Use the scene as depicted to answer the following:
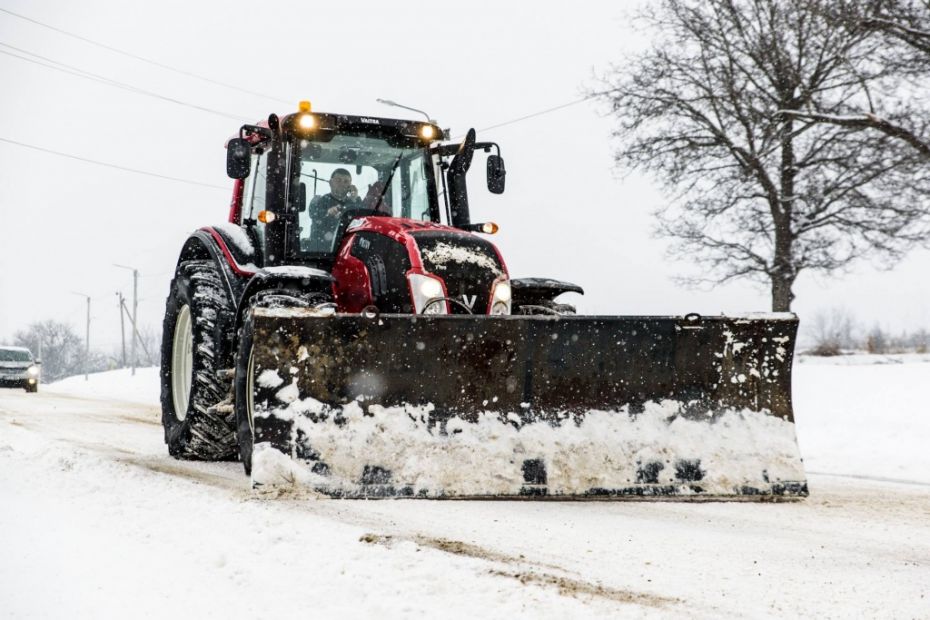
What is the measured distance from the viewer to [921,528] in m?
4.52

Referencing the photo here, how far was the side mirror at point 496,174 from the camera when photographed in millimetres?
6547

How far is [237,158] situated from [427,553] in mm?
3487

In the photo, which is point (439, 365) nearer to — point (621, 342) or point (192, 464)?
point (621, 342)

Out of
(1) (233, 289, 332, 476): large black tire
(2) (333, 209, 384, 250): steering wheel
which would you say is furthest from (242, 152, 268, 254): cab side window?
(1) (233, 289, 332, 476): large black tire

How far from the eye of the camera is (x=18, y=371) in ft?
71.0

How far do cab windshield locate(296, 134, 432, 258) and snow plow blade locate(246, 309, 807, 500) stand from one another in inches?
57.2

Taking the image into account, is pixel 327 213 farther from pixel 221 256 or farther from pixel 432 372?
pixel 432 372

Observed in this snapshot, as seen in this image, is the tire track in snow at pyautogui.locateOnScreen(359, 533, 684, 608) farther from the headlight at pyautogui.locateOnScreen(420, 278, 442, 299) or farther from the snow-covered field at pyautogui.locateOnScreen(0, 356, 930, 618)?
the headlight at pyautogui.locateOnScreen(420, 278, 442, 299)

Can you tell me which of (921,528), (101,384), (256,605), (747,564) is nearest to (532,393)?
(747,564)

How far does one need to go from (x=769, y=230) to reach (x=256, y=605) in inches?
548

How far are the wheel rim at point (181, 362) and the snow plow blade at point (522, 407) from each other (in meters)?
2.67

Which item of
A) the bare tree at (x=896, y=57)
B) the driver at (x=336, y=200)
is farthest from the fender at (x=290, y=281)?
the bare tree at (x=896, y=57)

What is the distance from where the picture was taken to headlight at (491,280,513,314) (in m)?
5.53

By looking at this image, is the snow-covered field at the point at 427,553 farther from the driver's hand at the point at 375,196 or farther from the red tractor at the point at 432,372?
the driver's hand at the point at 375,196
